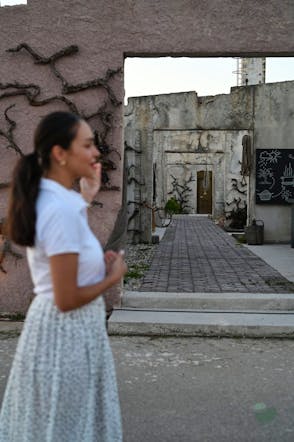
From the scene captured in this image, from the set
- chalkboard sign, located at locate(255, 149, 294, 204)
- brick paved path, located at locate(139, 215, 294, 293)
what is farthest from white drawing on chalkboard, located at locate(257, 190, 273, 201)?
brick paved path, located at locate(139, 215, 294, 293)

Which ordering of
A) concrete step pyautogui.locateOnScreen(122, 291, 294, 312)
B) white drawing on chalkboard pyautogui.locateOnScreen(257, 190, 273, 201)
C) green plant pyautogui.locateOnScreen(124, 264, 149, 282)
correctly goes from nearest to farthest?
concrete step pyautogui.locateOnScreen(122, 291, 294, 312) → green plant pyautogui.locateOnScreen(124, 264, 149, 282) → white drawing on chalkboard pyautogui.locateOnScreen(257, 190, 273, 201)

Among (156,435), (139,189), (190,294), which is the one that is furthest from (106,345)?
(139,189)

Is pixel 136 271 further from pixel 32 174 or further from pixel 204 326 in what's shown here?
pixel 32 174

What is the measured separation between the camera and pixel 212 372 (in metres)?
4.40

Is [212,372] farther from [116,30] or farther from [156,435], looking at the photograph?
[116,30]

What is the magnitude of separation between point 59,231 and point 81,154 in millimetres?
317

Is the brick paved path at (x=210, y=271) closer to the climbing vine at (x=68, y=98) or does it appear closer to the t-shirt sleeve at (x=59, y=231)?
the climbing vine at (x=68, y=98)

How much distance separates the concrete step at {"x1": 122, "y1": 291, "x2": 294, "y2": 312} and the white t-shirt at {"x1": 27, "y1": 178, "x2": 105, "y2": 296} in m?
4.11

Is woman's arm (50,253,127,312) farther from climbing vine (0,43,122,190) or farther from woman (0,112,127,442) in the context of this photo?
climbing vine (0,43,122,190)

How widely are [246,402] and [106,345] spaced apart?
1.93 meters

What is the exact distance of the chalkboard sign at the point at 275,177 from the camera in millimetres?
13359

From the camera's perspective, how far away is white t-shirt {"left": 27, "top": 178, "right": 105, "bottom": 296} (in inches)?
75.2

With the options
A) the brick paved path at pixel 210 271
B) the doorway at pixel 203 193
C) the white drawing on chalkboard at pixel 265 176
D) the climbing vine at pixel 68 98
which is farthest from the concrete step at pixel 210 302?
the doorway at pixel 203 193

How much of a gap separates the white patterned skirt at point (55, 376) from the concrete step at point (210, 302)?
4.01 m
